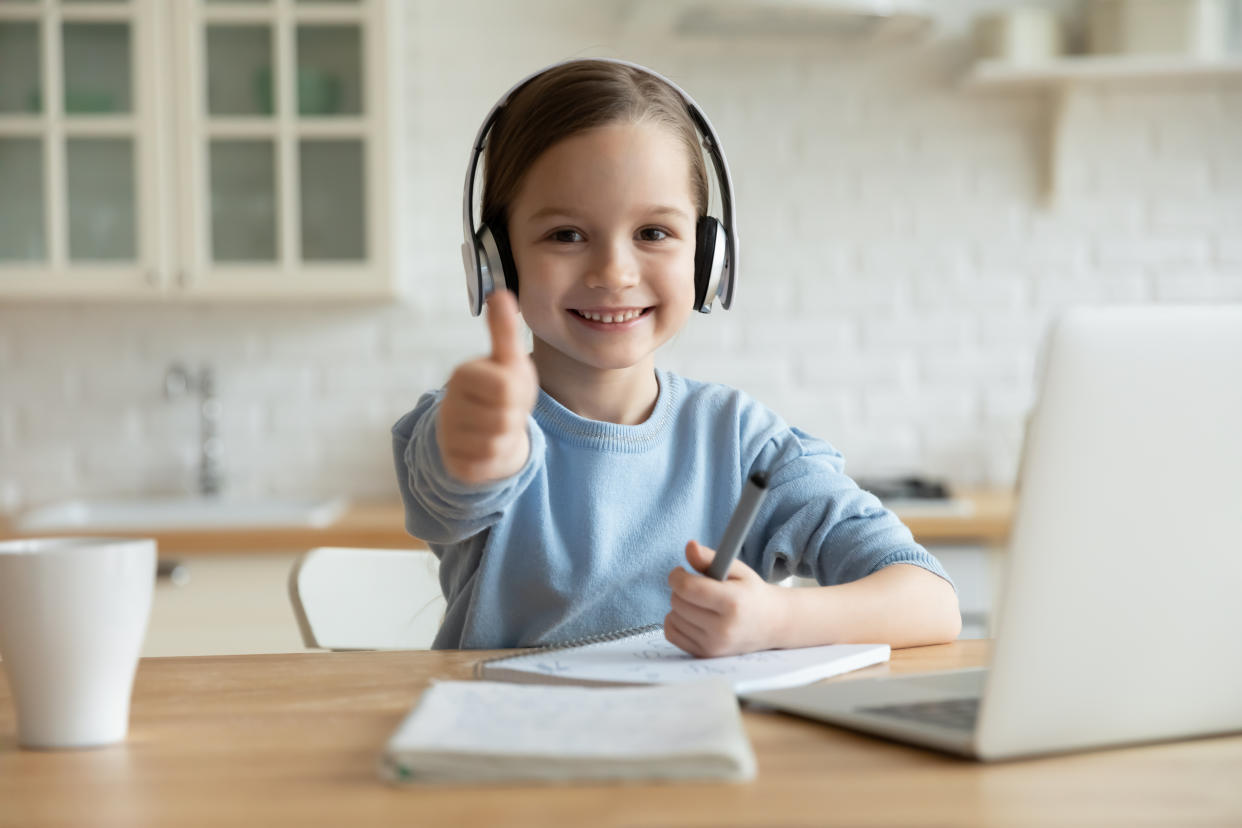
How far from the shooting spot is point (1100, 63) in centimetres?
284

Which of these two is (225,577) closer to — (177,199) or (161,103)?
(177,199)

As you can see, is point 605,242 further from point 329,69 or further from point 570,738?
point 329,69

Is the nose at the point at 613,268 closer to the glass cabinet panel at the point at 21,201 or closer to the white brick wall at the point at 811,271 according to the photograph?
the white brick wall at the point at 811,271

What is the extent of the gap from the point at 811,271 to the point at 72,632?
2.59 m

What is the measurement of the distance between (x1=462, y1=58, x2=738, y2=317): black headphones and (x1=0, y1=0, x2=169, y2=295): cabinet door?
1.75 metres

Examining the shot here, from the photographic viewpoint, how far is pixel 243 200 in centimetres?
282

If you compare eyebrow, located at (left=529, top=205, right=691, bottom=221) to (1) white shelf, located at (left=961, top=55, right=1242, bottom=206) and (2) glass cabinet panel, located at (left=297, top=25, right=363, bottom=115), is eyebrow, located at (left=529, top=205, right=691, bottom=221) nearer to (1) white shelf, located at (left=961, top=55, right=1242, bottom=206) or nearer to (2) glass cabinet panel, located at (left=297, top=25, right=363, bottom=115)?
(2) glass cabinet panel, located at (left=297, top=25, right=363, bottom=115)

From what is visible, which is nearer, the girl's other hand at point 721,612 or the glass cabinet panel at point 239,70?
the girl's other hand at point 721,612

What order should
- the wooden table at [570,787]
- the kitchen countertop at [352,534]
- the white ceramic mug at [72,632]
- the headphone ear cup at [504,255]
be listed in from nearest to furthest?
the wooden table at [570,787]
the white ceramic mug at [72,632]
the headphone ear cup at [504,255]
the kitchen countertop at [352,534]

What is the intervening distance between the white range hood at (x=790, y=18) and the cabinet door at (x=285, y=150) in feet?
2.12

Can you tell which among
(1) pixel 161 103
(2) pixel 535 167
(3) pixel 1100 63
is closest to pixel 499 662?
(2) pixel 535 167

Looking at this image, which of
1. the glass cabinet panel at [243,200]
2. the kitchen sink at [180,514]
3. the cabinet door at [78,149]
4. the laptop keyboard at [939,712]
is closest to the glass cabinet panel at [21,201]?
the cabinet door at [78,149]

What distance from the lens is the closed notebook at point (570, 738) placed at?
0.61 meters

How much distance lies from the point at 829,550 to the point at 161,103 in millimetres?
2136
